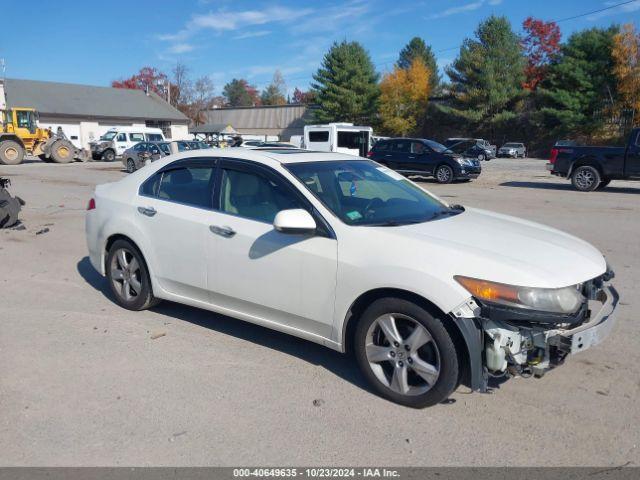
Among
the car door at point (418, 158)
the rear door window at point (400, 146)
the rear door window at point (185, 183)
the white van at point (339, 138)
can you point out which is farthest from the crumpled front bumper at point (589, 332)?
the white van at point (339, 138)

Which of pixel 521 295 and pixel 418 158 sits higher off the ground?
pixel 418 158

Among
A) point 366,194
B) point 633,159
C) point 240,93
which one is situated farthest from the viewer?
point 240,93

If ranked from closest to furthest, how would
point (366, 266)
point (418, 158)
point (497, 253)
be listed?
point (497, 253) → point (366, 266) → point (418, 158)

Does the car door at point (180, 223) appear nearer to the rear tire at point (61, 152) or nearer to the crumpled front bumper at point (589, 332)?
the crumpled front bumper at point (589, 332)

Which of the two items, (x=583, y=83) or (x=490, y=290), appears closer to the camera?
(x=490, y=290)

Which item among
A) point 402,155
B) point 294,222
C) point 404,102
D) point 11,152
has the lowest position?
point 11,152

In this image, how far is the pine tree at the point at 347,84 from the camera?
5869 cm

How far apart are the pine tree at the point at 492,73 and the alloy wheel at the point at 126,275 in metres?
51.3

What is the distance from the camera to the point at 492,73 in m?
51.8

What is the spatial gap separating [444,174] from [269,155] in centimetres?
1677

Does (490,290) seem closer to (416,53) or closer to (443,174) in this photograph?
(443,174)

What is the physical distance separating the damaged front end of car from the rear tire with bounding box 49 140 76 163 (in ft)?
109

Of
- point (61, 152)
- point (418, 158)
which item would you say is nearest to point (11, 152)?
point (61, 152)

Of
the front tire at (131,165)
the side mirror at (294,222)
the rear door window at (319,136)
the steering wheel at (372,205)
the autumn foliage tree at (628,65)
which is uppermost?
the autumn foliage tree at (628,65)
